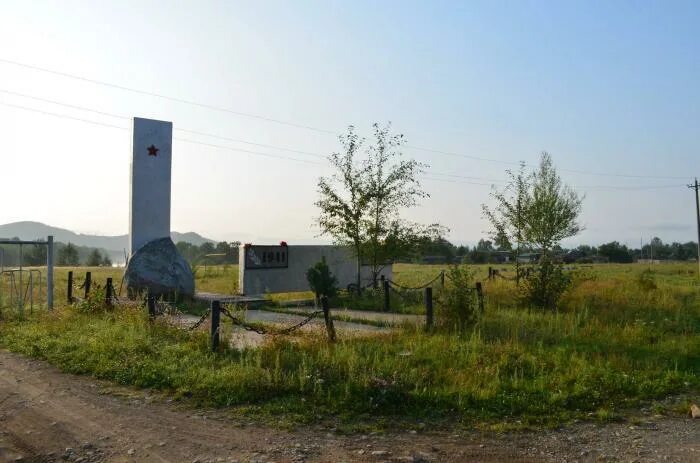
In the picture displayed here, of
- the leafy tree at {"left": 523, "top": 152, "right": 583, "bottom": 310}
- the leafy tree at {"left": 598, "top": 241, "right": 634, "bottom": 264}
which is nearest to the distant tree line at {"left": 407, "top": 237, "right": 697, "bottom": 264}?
the leafy tree at {"left": 598, "top": 241, "right": 634, "bottom": 264}

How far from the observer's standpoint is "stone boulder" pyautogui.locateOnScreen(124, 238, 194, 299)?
17375 mm

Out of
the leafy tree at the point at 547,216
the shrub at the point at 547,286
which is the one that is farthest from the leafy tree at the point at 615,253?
the shrub at the point at 547,286

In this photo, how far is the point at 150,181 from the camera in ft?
61.9

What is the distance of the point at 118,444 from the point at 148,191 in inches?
565

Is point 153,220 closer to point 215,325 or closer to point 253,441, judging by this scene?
point 215,325

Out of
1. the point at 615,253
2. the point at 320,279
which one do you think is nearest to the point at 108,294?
the point at 320,279

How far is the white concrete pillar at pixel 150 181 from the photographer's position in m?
18.5

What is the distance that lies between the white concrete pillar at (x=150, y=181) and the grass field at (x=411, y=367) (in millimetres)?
6596

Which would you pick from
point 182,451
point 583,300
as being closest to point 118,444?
point 182,451

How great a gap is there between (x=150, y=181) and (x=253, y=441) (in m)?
14.9

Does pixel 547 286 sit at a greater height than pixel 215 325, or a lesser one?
greater

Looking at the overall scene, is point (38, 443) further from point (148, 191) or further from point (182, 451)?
point (148, 191)

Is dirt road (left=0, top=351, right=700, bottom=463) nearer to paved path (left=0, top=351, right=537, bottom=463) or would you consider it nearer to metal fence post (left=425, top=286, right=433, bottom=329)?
paved path (left=0, top=351, right=537, bottom=463)

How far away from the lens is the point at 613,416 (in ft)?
21.2
